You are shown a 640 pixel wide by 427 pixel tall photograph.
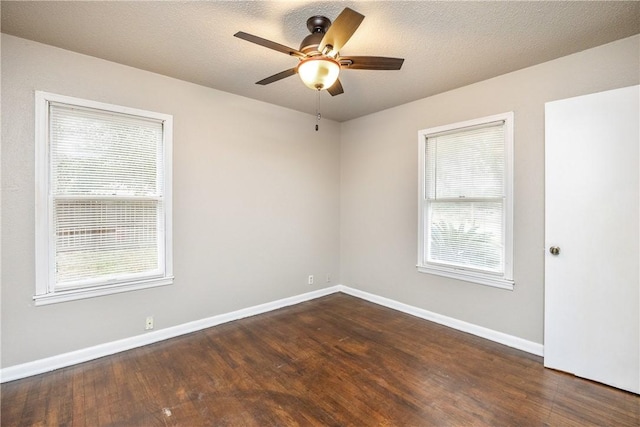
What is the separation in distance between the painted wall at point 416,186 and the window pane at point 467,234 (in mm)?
194

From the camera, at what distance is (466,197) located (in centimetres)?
326

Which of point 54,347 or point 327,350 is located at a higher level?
point 54,347

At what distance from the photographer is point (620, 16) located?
6.63ft

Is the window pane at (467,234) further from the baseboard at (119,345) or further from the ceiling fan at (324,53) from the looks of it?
the baseboard at (119,345)

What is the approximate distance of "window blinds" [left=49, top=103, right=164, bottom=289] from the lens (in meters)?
2.51

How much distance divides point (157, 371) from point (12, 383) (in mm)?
1052

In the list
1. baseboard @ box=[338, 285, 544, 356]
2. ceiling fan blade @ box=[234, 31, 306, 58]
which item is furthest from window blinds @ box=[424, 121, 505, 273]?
ceiling fan blade @ box=[234, 31, 306, 58]

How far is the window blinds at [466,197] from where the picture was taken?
3.04 metres

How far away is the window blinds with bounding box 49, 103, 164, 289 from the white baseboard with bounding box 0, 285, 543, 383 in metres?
0.62

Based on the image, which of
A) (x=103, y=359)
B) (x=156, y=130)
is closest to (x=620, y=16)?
(x=156, y=130)

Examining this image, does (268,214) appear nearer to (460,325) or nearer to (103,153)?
(103,153)

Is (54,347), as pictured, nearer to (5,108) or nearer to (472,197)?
(5,108)

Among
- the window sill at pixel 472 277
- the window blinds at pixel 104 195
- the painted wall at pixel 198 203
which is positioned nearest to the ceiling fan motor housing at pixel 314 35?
the painted wall at pixel 198 203

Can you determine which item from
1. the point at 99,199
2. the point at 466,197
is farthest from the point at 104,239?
the point at 466,197
